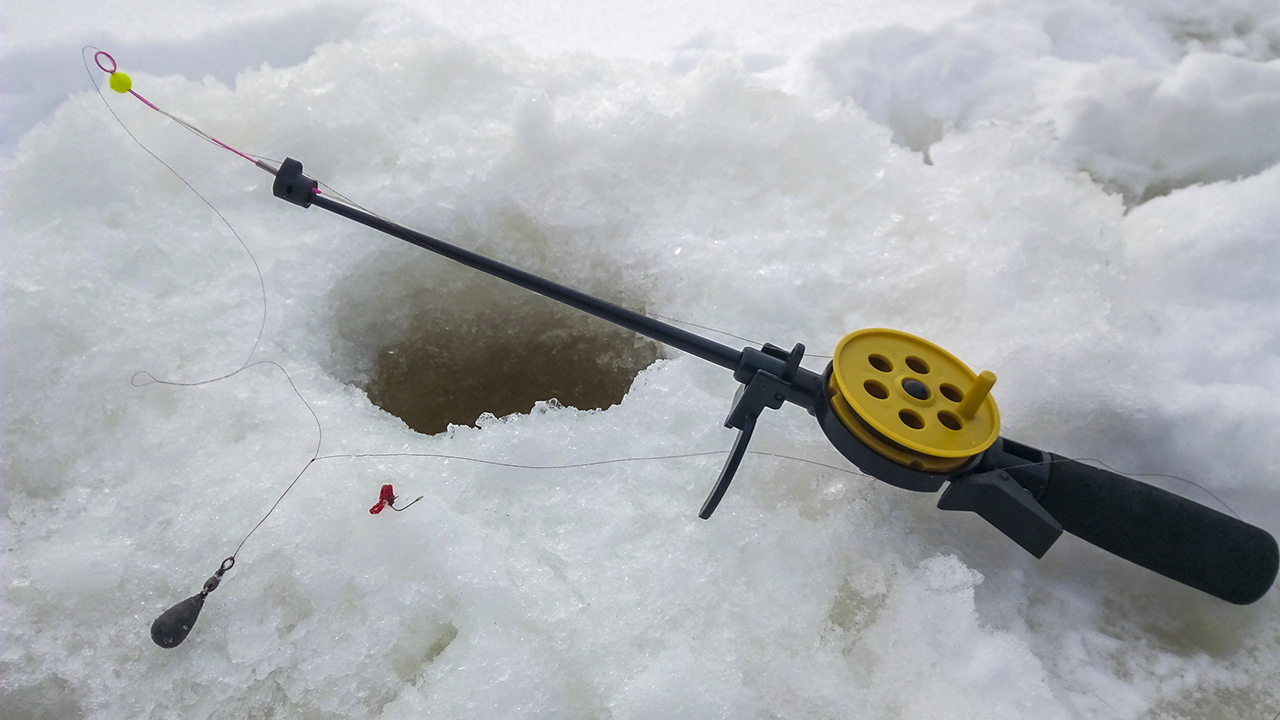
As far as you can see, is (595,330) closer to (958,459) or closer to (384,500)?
(384,500)

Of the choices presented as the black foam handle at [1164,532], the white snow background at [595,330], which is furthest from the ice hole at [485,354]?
the black foam handle at [1164,532]

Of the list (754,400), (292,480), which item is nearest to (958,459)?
(754,400)

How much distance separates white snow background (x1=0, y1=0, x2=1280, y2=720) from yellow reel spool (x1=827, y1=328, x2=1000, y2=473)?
20cm

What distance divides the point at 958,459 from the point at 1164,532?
34cm

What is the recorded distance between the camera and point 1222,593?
1071 millimetres

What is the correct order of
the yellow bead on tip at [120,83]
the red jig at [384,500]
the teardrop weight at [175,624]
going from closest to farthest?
the teardrop weight at [175,624] → the red jig at [384,500] → the yellow bead on tip at [120,83]

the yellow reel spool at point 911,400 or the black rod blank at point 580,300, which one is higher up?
the black rod blank at point 580,300

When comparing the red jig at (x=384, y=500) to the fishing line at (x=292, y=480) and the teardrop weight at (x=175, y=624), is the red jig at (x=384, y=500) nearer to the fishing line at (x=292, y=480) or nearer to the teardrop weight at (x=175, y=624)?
the fishing line at (x=292, y=480)

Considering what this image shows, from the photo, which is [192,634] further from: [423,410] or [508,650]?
[423,410]

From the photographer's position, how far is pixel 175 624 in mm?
971

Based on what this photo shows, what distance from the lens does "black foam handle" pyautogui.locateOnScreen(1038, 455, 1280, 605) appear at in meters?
1.05

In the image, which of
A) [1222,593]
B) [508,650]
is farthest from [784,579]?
[1222,593]

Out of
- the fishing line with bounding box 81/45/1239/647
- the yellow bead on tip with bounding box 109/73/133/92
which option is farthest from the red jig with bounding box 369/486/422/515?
the yellow bead on tip with bounding box 109/73/133/92

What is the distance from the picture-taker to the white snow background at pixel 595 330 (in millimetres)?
1013
